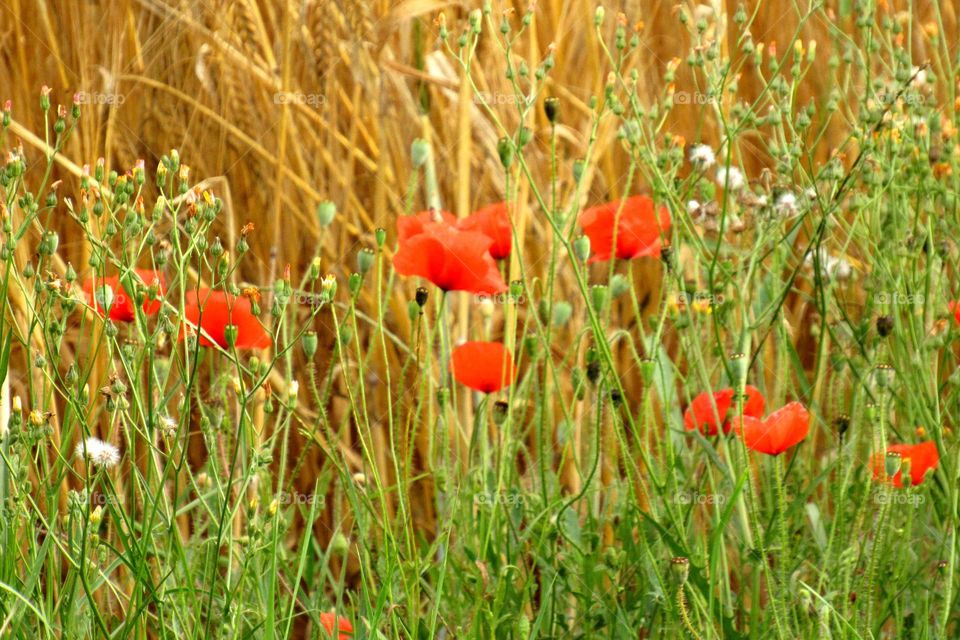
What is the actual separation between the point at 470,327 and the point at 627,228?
396 millimetres

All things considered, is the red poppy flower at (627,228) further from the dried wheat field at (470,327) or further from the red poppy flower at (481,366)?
the red poppy flower at (481,366)

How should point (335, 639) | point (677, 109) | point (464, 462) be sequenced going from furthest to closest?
point (677, 109) → point (464, 462) → point (335, 639)

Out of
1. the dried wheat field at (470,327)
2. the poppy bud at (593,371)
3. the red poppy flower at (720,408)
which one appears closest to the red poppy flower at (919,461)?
the dried wheat field at (470,327)

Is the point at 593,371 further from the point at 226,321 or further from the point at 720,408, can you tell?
the point at 226,321

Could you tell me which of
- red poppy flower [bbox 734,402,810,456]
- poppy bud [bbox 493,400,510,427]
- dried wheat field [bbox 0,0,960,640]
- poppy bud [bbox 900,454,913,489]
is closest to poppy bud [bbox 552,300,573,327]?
dried wheat field [bbox 0,0,960,640]

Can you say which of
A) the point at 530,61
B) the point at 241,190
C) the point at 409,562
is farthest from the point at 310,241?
the point at 409,562

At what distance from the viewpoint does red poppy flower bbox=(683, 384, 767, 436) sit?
1.11 m

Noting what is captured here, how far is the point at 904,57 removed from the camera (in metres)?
1.21

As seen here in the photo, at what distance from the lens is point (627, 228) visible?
4.05ft

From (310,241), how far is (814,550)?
0.69 meters

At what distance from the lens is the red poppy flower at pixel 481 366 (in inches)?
45.1

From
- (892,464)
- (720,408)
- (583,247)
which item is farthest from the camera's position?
(720,408)

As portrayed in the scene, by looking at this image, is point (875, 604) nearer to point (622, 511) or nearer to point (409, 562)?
point (622, 511)

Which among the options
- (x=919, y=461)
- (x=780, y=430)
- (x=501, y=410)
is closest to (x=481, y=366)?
(x=501, y=410)
